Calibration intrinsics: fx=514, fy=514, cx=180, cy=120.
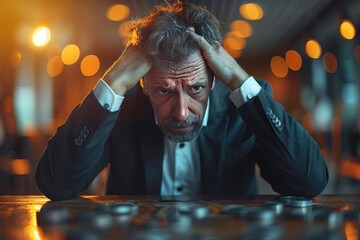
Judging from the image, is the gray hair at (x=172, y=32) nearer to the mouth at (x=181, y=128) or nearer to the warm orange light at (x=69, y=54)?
the mouth at (x=181, y=128)

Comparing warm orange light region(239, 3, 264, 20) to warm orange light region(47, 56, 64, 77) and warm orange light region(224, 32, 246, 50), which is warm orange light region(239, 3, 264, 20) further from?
warm orange light region(47, 56, 64, 77)

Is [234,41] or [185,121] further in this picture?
[234,41]

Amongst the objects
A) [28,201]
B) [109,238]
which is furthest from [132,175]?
[109,238]

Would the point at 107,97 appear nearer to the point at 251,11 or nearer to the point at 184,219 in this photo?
the point at 184,219

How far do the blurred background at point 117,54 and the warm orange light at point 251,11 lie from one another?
2cm

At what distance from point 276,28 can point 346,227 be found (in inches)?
350

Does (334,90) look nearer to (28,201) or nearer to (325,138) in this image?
(325,138)

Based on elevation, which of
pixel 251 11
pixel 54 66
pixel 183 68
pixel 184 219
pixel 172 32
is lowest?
pixel 184 219

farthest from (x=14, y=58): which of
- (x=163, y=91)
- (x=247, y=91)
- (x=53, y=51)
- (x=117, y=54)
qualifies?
(x=247, y=91)

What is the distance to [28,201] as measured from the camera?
1.50 metres

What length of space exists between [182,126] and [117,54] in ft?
21.0

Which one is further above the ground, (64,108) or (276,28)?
(276,28)

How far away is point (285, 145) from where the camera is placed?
1.61 m

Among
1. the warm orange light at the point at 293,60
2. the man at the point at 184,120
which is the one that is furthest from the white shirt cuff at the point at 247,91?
the warm orange light at the point at 293,60
